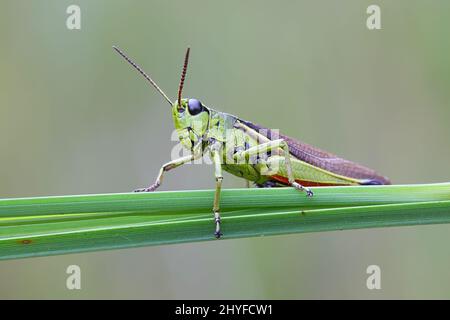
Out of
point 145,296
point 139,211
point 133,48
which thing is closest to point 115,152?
point 133,48

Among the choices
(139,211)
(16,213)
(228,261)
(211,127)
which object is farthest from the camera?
(228,261)

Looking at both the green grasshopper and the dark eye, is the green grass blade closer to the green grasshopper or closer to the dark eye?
the green grasshopper

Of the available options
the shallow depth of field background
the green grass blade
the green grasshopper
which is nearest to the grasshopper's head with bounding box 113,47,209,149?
the green grasshopper

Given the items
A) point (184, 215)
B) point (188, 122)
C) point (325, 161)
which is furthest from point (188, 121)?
point (184, 215)

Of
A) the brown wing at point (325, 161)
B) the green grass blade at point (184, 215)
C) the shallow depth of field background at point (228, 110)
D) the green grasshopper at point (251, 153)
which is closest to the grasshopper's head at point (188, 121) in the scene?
the green grasshopper at point (251, 153)

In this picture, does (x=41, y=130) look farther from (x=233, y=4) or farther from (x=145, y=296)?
(x=233, y=4)

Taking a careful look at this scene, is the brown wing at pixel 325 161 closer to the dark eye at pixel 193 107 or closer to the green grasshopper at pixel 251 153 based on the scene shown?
the green grasshopper at pixel 251 153
